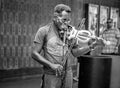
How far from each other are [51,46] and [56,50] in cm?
7

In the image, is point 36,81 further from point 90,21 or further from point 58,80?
point 58,80

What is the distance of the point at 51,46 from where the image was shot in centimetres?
223

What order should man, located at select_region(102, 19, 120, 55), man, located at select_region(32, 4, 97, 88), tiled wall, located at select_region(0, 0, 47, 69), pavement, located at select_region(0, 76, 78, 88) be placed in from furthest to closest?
man, located at select_region(102, 19, 120, 55)
tiled wall, located at select_region(0, 0, 47, 69)
pavement, located at select_region(0, 76, 78, 88)
man, located at select_region(32, 4, 97, 88)

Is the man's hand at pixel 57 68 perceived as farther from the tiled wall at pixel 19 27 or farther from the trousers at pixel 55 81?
the tiled wall at pixel 19 27

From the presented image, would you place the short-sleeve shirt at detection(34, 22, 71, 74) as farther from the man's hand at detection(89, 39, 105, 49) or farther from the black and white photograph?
the man's hand at detection(89, 39, 105, 49)

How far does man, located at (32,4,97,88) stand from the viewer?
2.20 meters

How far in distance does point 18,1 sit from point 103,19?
380 centimetres

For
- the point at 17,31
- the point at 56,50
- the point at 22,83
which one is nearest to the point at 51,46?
the point at 56,50

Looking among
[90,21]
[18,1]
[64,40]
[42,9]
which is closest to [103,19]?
[90,21]

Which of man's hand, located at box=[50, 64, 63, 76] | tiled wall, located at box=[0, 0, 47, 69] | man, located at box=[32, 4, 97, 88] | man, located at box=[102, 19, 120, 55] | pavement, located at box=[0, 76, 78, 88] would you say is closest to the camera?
man's hand, located at box=[50, 64, 63, 76]

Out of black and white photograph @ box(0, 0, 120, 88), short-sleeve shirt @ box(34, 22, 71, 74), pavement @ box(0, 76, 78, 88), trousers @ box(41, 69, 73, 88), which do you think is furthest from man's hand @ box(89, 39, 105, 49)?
pavement @ box(0, 76, 78, 88)

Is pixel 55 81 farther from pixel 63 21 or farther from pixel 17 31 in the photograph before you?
pixel 17 31

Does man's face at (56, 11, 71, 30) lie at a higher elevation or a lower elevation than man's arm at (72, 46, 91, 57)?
higher

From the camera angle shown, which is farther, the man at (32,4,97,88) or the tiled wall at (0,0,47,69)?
the tiled wall at (0,0,47,69)
